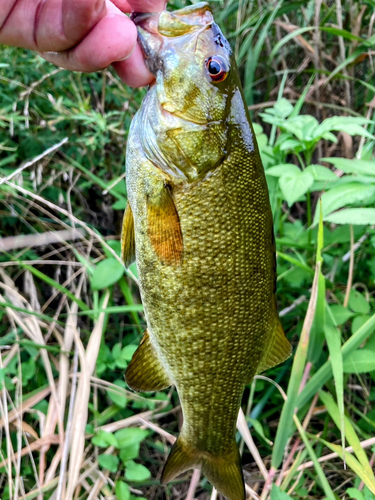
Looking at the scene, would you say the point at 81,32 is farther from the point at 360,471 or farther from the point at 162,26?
the point at 360,471

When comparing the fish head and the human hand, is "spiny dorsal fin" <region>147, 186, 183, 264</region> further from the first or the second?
the human hand

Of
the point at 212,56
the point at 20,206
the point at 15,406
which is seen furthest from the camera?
the point at 20,206

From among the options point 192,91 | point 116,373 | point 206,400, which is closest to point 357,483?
point 206,400

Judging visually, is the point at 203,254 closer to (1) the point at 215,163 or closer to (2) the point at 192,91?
(1) the point at 215,163

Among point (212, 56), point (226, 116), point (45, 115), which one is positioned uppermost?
point (212, 56)

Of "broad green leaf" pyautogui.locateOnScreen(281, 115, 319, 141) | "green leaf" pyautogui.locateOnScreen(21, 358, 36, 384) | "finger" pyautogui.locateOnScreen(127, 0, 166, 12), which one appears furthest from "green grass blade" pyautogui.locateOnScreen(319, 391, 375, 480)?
"finger" pyautogui.locateOnScreen(127, 0, 166, 12)

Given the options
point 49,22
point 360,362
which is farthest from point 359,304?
point 49,22

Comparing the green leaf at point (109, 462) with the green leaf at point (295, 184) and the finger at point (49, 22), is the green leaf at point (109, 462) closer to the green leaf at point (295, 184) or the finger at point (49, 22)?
the green leaf at point (295, 184)

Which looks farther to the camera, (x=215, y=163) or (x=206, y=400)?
(x=206, y=400)
